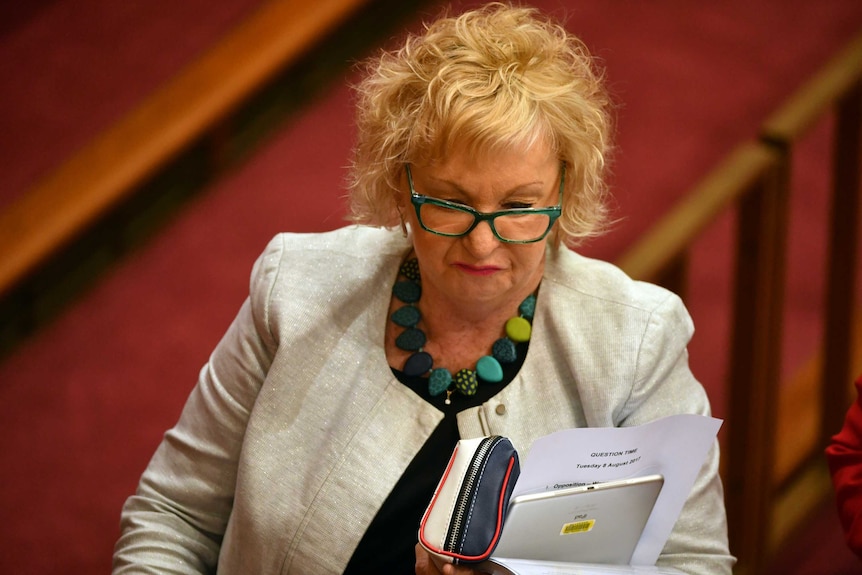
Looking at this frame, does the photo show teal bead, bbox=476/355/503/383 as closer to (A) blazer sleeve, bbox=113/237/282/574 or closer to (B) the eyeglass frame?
(B) the eyeglass frame

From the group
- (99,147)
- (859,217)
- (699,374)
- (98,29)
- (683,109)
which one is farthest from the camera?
(683,109)

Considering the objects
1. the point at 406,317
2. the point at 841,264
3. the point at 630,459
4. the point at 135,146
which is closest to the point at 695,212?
the point at 841,264

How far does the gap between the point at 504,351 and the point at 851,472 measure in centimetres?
55

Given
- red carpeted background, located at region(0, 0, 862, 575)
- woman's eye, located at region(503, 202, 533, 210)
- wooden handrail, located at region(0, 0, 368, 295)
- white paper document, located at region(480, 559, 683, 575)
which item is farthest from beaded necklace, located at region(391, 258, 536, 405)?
red carpeted background, located at region(0, 0, 862, 575)

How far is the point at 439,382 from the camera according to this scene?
63.9 inches

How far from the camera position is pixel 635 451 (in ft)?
4.60

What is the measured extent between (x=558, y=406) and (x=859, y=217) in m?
1.15

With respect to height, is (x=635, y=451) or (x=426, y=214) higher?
(x=426, y=214)

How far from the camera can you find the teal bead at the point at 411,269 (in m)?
1.72

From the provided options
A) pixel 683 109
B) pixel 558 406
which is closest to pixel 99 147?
pixel 558 406

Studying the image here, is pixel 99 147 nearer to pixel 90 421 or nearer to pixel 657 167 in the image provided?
pixel 90 421

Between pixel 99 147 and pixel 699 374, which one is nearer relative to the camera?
pixel 99 147

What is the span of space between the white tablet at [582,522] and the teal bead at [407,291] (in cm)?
46

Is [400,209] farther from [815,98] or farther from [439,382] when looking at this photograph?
[815,98]
